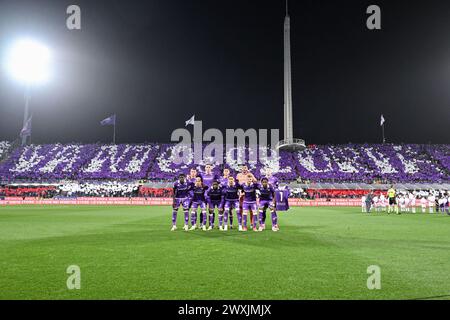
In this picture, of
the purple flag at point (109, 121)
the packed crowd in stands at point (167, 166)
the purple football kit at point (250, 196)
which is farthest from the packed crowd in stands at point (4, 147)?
the purple football kit at point (250, 196)

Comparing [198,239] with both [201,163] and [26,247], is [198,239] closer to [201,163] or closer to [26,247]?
[26,247]

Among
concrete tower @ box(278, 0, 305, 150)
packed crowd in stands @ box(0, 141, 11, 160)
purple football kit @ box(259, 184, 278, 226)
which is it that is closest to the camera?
purple football kit @ box(259, 184, 278, 226)

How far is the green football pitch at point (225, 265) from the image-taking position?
587 centimetres

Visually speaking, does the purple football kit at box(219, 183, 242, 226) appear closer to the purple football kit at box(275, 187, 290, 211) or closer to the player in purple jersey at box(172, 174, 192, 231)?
the player in purple jersey at box(172, 174, 192, 231)

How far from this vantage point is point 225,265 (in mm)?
7848

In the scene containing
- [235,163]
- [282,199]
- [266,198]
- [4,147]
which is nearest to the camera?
[266,198]

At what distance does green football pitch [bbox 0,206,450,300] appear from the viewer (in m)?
5.87

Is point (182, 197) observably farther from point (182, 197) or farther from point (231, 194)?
point (231, 194)

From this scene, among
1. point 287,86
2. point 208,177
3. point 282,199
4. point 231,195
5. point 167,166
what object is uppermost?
point 287,86

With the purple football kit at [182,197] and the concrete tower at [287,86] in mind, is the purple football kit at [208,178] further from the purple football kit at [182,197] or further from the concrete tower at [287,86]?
the concrete tower at [287,86]

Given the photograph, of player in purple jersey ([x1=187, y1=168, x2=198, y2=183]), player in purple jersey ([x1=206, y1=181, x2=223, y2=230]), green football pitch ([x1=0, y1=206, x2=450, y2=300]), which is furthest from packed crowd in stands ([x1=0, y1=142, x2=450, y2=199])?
green football pitch ([x1=0, y1=206, x2=450, y2=300])

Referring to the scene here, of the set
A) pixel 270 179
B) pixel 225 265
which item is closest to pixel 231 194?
pixel 270 179
